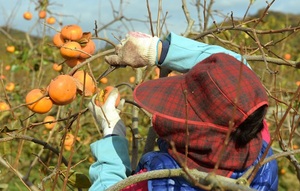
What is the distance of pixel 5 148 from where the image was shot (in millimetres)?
1957

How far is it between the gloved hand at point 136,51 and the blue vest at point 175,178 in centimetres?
23

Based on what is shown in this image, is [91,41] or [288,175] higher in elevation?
[91,41]

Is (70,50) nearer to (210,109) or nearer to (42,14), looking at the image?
(210,109)

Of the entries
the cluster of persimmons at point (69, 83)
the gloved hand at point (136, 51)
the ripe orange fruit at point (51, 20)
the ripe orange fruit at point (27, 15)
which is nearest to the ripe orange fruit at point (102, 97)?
the cluster of persimmons at point (69, 83)

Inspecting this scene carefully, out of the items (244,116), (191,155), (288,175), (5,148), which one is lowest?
(288,175)

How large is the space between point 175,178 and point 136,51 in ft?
1.13

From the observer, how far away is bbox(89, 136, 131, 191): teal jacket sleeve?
4.46ft

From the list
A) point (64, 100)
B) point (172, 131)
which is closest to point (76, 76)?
point (64, 100)

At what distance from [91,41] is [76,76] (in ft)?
0.65

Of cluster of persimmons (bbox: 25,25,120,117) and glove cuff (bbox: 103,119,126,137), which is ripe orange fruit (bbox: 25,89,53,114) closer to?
cluster of persimmons (bbox: 25,25,120,117)

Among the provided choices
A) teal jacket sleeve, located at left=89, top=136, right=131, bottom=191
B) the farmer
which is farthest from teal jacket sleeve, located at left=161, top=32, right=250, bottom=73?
teal jacket sleeve, located at left=89, top=136, right=131, bottom=191

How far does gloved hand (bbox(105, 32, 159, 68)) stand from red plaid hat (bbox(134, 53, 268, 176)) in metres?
0.15

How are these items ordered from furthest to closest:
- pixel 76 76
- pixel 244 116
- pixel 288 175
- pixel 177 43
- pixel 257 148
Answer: pixel 288 175, pixel 76 76, pixel 177 43, pixel 257 148, pixel 244 116

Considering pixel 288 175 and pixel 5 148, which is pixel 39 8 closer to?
pixel 5 148
